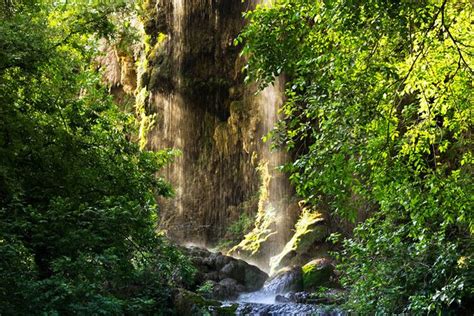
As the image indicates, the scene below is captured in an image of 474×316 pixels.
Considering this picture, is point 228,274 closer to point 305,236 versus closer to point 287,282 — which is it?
point 287,282

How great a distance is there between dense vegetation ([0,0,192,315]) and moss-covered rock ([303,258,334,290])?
5.44m

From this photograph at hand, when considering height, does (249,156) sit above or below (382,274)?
above

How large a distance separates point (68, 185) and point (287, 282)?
8.03 meters

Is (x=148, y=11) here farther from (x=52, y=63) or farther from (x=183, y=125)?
(x=52, y=63)

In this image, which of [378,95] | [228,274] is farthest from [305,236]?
[378,95]

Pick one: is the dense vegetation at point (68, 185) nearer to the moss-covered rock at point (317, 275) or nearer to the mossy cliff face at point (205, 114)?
the moss-covered rock at point (317, 275)

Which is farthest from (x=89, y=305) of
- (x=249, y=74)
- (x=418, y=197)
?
(x=418, y=197)

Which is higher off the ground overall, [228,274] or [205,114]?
[205,114]

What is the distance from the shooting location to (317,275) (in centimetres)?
1346

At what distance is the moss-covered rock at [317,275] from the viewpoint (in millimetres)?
13319

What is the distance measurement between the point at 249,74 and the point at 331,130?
44.8 inches

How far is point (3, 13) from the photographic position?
7.62 metres

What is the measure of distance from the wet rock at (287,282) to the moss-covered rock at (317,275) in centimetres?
15

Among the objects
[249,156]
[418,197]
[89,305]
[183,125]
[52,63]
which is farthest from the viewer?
[183,125]
